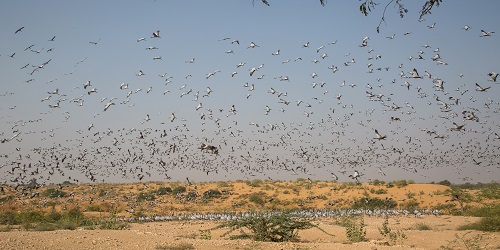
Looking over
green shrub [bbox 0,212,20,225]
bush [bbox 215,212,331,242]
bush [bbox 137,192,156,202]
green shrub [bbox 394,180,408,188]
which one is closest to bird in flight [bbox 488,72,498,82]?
bush [bbox 215,212,331,242]

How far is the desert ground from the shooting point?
10656mm

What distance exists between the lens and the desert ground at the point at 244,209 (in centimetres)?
1066

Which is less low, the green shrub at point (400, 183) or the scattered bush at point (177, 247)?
the scattered bush at point (177, 247)

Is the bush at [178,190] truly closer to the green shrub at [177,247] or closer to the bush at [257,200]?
the bush at [257,200]

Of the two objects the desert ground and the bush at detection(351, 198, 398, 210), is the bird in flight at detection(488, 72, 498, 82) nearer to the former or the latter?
the desert ground

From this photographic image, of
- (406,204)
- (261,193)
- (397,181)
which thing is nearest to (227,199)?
(261,193)

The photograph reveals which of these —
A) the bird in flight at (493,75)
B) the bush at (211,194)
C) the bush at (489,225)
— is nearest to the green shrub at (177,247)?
the bird in flight at (493,75)

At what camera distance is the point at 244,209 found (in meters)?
36.1

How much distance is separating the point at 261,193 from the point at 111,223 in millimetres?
30251

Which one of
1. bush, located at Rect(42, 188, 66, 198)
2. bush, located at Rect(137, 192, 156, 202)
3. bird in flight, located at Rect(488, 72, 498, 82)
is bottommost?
bush, located at Rect(137, 192, 156, 202)

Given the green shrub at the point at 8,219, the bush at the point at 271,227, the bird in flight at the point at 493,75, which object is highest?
the bird in flight at the point at 493,75

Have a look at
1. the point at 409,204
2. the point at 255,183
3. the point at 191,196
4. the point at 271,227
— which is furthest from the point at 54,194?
the point at 271,227

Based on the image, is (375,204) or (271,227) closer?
(271,227)

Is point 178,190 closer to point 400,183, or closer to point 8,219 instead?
point 400,183
